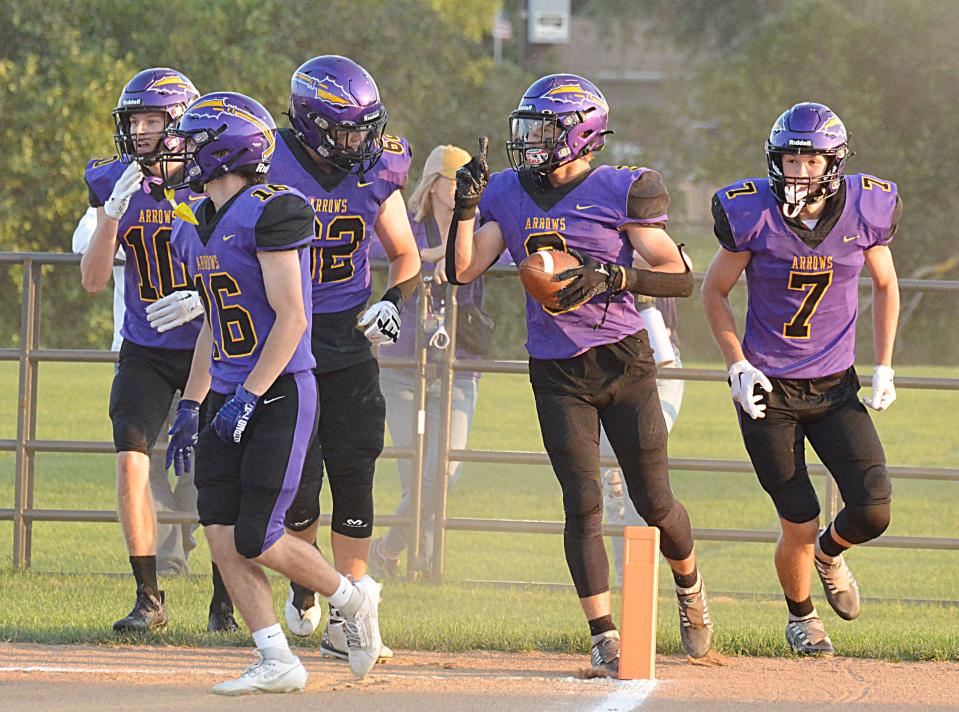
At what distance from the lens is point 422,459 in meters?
8.58

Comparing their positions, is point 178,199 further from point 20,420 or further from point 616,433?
point 20,420

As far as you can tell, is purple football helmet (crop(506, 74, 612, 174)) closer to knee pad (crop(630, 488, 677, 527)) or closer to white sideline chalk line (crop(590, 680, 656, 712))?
knee pad (crop(630, 488, 677, 527))

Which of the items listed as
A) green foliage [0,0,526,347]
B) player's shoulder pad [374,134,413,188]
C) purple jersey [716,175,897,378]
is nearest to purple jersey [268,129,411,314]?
player's shoulder pad [374,134,413,188]

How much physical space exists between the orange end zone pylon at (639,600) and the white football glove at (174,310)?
6.25ft

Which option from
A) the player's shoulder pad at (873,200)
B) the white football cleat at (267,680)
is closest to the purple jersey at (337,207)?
the white football cleat at (267,680)

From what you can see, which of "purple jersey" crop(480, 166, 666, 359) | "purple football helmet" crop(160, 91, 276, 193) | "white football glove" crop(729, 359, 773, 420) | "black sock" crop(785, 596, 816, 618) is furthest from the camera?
"black sock" crop(785, 596, 816, 618)

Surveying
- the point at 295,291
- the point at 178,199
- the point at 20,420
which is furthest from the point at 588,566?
the point at 20,420

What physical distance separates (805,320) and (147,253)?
2569mm

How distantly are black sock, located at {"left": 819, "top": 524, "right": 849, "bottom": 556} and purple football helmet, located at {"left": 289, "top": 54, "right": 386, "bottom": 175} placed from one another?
226 cm

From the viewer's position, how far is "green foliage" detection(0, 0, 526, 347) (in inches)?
950

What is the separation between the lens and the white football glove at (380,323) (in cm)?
607

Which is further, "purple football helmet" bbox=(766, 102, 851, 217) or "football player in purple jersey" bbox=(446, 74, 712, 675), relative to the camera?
"purple football helmet" bbox=(766, 102, 851, 217)

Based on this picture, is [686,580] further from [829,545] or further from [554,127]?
[554,127]

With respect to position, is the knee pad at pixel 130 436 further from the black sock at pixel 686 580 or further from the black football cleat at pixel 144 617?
the black sock at pixel 686 580
